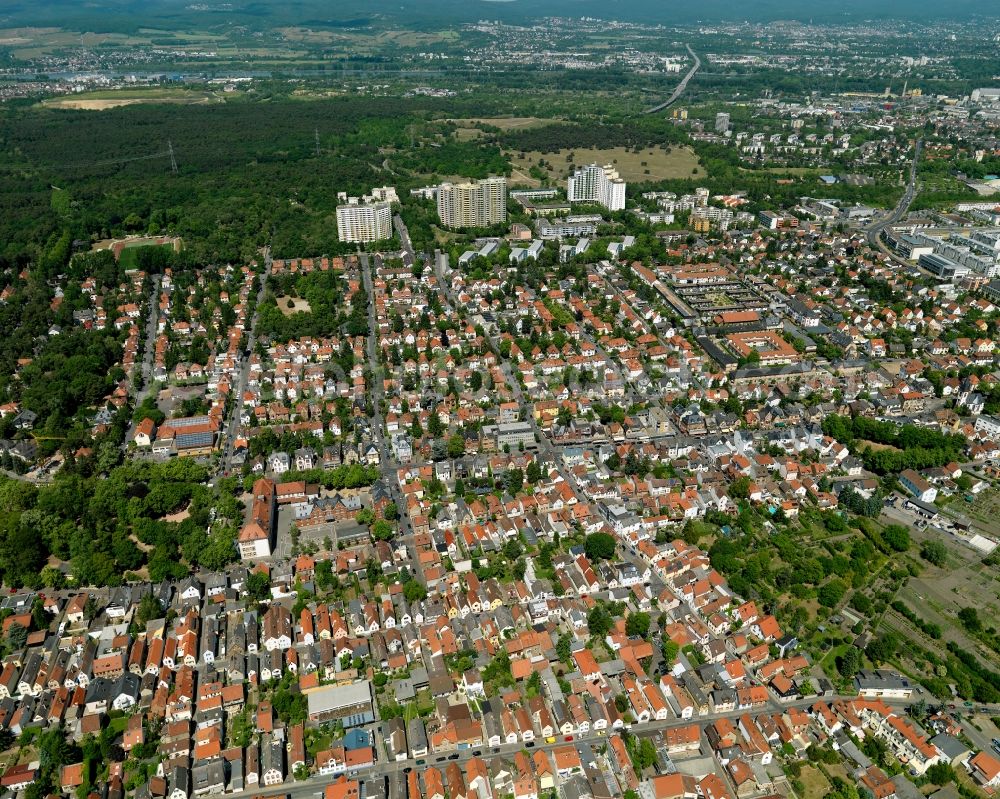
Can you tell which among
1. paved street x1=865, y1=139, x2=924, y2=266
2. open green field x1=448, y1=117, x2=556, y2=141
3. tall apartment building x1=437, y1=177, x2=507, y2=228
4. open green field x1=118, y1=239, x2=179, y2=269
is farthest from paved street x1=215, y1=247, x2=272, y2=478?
open green field x1=448, y1=117, x2=556, y2=141

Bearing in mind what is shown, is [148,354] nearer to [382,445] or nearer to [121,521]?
[121,521]

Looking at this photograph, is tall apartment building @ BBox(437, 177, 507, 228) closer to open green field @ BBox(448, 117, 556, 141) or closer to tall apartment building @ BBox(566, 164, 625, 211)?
tall apartment building @ BBox(566, 164, 625, 211)

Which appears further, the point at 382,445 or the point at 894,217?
the point at 894,217

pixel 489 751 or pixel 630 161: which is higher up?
pixel 630 161

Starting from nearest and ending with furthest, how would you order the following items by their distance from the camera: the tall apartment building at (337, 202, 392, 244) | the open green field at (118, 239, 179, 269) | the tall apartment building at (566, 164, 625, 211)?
1. the open green field at (118, 239, 179, 269)
2. the tall apartment building at (337, 202, 392, 244)
3. the tall apartment building at (566, 164, 625, 211)

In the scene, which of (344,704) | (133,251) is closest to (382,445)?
(344,704)

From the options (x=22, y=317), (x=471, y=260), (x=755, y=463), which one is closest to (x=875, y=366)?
(x=755, y=463)

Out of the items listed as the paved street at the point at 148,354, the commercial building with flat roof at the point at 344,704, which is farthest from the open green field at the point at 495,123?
the commercial building with flat roof at the point at 344,704
